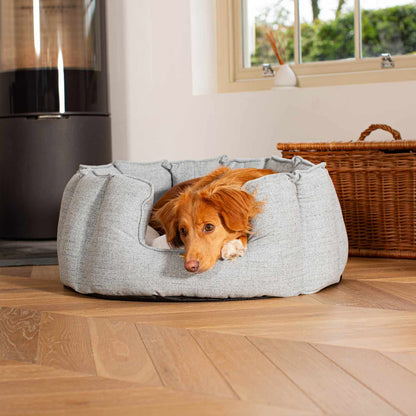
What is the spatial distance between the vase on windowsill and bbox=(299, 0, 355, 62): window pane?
0.73 ft

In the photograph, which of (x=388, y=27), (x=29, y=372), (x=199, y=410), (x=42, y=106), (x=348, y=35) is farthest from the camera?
(x=348, y=35)

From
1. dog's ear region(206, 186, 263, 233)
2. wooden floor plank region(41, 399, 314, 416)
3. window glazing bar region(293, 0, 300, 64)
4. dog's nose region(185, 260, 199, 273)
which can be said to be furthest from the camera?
window glazing bar region(293, 0, 300, 64)

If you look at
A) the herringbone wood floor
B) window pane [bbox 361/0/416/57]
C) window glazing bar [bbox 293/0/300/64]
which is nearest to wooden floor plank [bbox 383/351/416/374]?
the herringbone wood floor

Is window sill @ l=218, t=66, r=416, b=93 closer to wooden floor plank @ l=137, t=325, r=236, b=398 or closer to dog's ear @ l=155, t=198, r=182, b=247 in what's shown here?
dog's ear @ l=155, t=198, r=182, b=247

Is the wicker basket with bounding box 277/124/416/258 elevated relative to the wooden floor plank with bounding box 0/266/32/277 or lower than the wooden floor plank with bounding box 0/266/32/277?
elevated

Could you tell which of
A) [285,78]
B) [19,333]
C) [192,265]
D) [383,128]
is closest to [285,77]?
[285,78]

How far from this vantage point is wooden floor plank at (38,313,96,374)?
1.73 metres

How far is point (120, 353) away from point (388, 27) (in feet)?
9.47

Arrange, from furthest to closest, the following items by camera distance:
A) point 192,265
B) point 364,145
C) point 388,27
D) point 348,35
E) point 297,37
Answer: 1. point 297,37
2. point 348,35
3. point 388,27
4. point 364,145
5. point 192,265

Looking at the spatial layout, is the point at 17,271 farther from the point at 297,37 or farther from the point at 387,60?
the point at 387,60

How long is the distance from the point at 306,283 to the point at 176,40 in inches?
91.1

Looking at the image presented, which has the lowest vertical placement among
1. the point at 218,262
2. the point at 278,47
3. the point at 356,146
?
the point at 218,262

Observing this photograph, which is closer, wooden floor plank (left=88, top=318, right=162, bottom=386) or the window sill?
wooden floor plank (left=88, top=318, right=162, bottom=386)

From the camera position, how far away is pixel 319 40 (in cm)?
420
